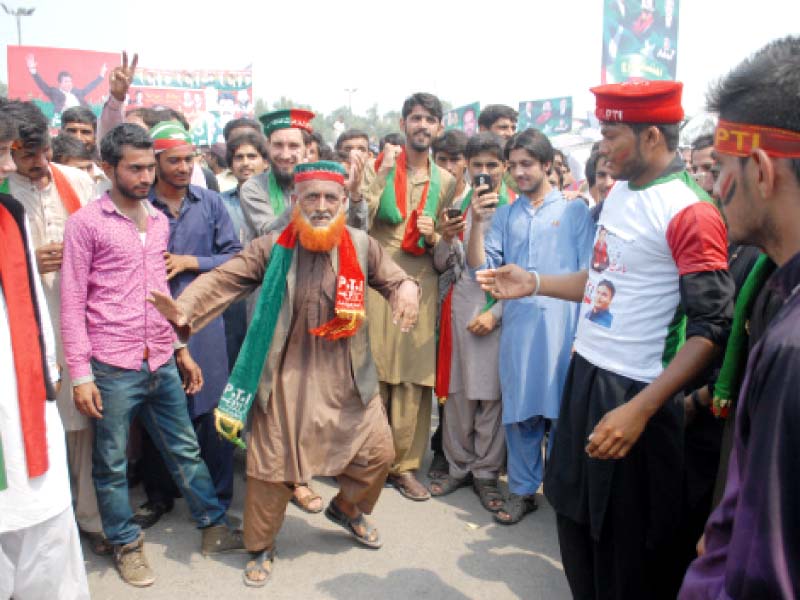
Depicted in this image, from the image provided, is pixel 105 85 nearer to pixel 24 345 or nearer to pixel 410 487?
pixel 410 487

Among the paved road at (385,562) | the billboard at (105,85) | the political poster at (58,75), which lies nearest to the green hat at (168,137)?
the paved road at (385,562)

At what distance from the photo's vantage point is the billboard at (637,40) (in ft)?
49.9

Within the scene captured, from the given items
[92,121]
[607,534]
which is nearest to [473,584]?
[607,534]

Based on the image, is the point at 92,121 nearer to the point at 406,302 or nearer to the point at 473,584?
the point at 406,302

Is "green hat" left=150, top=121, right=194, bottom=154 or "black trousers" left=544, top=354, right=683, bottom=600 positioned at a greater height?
"green hat" left=150, top=121, right=194, bottom=154

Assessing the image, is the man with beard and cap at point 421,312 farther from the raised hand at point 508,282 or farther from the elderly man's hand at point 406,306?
the raised hand at point 508,282

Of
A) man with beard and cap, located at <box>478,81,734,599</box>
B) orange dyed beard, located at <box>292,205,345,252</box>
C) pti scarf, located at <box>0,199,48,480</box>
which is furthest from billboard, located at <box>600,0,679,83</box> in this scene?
pti scarf, located at <box>0,199,48,480</box>

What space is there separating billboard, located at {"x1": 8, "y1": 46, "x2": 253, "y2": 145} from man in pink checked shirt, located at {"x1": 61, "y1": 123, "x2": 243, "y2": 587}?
14.3 metres

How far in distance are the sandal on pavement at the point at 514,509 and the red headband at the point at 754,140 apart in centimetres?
304

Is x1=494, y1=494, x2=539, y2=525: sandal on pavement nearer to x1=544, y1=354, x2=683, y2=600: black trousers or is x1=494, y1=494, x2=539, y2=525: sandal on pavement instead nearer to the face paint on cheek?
x1=544, y1=354, x2=683, y2=600: black trousers

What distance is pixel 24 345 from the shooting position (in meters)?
2.45

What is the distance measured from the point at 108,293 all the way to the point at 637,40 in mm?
14814

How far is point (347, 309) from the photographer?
3428 mm

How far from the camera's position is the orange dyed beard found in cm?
348
